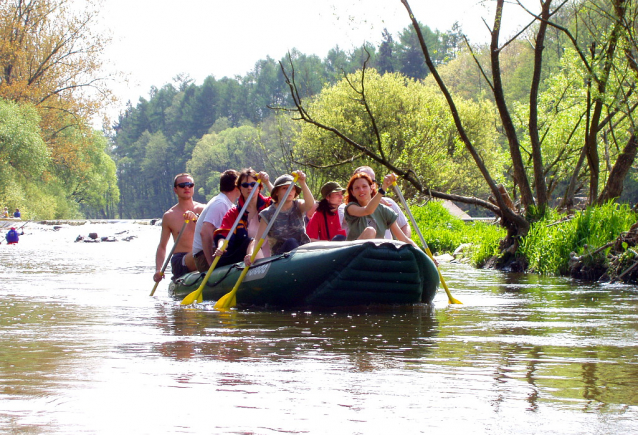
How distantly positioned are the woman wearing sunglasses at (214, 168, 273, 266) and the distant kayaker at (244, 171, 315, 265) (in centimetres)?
30

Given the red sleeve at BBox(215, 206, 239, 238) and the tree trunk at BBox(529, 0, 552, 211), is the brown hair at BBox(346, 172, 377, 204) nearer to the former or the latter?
the red sleeve at BBox(215, 206, 239, 238)

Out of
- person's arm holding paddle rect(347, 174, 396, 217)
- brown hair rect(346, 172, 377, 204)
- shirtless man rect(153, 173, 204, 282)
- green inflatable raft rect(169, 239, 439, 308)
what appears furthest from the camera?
shirtless man rect(153, 173, 204, 282)

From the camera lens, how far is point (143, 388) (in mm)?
3330

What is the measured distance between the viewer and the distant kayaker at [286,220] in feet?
22.4

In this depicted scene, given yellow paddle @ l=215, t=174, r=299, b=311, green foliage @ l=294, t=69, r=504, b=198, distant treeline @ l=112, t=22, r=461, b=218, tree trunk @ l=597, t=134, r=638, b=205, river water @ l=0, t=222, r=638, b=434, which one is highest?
distant treeline @ l=112, t=22, r=461, b=218

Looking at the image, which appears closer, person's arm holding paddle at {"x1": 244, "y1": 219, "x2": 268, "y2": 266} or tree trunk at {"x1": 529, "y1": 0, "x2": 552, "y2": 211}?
person's arm holding paddle at {"x1": 244, "y1": 219, "x2": 268, "y2": 266}

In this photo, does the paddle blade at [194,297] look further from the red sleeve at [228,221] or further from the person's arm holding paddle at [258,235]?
the person's arm holding paddle at [258,235]

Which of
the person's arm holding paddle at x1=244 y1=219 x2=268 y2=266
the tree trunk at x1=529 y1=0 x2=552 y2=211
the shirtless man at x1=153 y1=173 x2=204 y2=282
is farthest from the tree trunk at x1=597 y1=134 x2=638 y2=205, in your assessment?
the person's arm holding paddle at x1=244 y1=219 x2=268 y2=266

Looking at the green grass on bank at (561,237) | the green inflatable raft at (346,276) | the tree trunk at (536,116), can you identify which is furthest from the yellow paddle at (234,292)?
the tree trunk at (536,116)

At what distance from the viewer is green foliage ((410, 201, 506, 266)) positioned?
521 inches

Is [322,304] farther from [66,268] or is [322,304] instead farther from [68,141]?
[68,141]

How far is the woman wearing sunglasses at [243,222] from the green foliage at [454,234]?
634cm

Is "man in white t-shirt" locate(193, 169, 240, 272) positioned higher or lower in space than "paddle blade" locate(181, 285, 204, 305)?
higher

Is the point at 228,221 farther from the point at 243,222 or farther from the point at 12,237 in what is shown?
the point at 12,237
